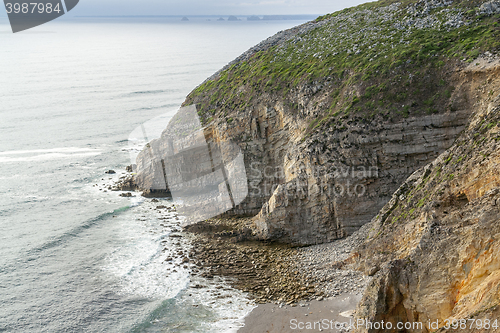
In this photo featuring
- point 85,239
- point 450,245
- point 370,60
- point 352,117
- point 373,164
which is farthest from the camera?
point 85,239

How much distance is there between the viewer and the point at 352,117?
3322 centimetres

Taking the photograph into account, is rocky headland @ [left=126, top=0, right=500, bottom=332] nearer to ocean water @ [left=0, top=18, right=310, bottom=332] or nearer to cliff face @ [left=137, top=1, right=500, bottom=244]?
cliff face @ [left=137, top=1, right=500, bottom=244]

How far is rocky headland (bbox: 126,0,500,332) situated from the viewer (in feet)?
56.1

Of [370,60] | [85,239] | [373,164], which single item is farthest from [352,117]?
[85,239]

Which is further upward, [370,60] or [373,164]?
[370,60]

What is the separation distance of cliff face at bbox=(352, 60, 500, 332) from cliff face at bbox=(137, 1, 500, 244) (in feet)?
25.9

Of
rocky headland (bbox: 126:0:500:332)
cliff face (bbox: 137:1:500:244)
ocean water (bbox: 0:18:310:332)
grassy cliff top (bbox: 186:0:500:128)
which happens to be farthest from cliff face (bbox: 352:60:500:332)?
ocean water (bbox: 0:18:310:332)

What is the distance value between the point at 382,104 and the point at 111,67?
130018 millimetres

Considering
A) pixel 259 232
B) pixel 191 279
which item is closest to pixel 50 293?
pixel 191 279

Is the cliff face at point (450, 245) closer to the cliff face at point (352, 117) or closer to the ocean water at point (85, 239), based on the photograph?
the cliff face at point (352, 117)

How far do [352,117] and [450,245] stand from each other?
1806 cm

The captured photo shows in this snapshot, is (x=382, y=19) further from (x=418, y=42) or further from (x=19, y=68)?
(x=19, y=68)

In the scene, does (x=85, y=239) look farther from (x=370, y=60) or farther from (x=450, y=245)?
(x=450, y=245)

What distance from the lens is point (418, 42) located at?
35625 mm
